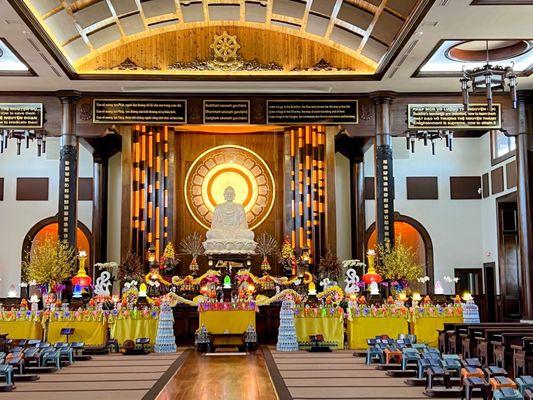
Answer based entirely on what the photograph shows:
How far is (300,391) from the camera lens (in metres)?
9.52

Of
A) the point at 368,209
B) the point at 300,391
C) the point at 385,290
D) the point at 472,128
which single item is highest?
the point at 472,128

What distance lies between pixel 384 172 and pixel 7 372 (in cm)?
1013

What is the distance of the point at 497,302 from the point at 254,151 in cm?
809

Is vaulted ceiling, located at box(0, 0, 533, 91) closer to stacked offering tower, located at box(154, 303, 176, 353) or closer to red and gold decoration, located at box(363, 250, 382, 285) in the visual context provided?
red and gold decoration, located at box(363, 250, 382, 285)

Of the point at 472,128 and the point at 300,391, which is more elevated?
the point at 472,128

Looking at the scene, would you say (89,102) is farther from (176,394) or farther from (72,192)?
(176,394)

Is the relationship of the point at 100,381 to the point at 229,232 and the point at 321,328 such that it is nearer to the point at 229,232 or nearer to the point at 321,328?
the point at 321,328

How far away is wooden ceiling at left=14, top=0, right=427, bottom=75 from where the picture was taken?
15.4m

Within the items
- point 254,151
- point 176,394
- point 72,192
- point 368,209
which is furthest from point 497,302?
point 176,394

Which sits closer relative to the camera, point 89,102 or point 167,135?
point 89,102

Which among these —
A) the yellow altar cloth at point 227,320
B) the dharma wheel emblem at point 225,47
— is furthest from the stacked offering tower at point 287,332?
the dharma wheel emblem at point 225,47

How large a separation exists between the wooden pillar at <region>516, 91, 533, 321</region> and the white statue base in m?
6.47

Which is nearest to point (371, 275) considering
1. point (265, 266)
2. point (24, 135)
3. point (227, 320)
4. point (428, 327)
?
point (428, 327)

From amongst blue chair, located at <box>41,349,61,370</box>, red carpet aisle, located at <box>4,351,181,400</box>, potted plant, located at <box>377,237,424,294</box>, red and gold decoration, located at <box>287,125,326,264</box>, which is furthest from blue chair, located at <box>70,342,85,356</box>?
red and gold decoration, located at <box>287,125,326,264</box>
